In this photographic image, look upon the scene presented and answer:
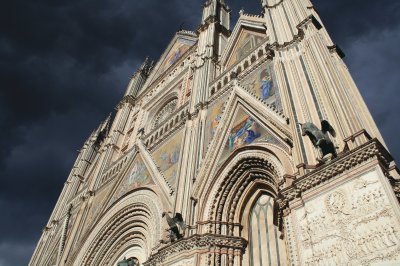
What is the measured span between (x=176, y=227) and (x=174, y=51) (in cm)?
1476

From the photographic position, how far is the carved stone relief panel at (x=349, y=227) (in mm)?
4797

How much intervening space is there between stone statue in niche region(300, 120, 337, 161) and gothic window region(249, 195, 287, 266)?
285cm

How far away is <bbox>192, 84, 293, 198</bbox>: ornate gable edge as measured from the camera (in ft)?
28.5

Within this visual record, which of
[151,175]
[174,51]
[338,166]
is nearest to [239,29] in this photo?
[174,51]

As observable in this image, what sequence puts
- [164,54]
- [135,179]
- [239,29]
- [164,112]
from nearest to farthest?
[135,179]
[239,29]
[164,112]
[164,54]

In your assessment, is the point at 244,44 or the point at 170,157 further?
the point at 244,44

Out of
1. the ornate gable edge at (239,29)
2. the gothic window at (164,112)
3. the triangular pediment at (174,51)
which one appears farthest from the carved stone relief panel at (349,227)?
the triangular pediment at (174,51)

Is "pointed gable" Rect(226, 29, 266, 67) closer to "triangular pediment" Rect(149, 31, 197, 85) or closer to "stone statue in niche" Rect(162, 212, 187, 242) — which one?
"triangular pediment" Rect(149, 31, 197, 85)

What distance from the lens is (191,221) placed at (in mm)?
9398

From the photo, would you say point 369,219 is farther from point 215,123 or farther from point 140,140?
point 140,140

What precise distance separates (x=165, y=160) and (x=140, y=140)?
94.6 inches

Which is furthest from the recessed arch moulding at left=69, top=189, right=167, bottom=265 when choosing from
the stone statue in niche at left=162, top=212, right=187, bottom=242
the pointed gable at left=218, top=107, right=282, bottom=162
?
the pointed gable at left=218, top=107, right=282, bottom=162

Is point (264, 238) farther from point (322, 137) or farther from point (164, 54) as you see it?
point (164, 54)

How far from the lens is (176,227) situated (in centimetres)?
916
